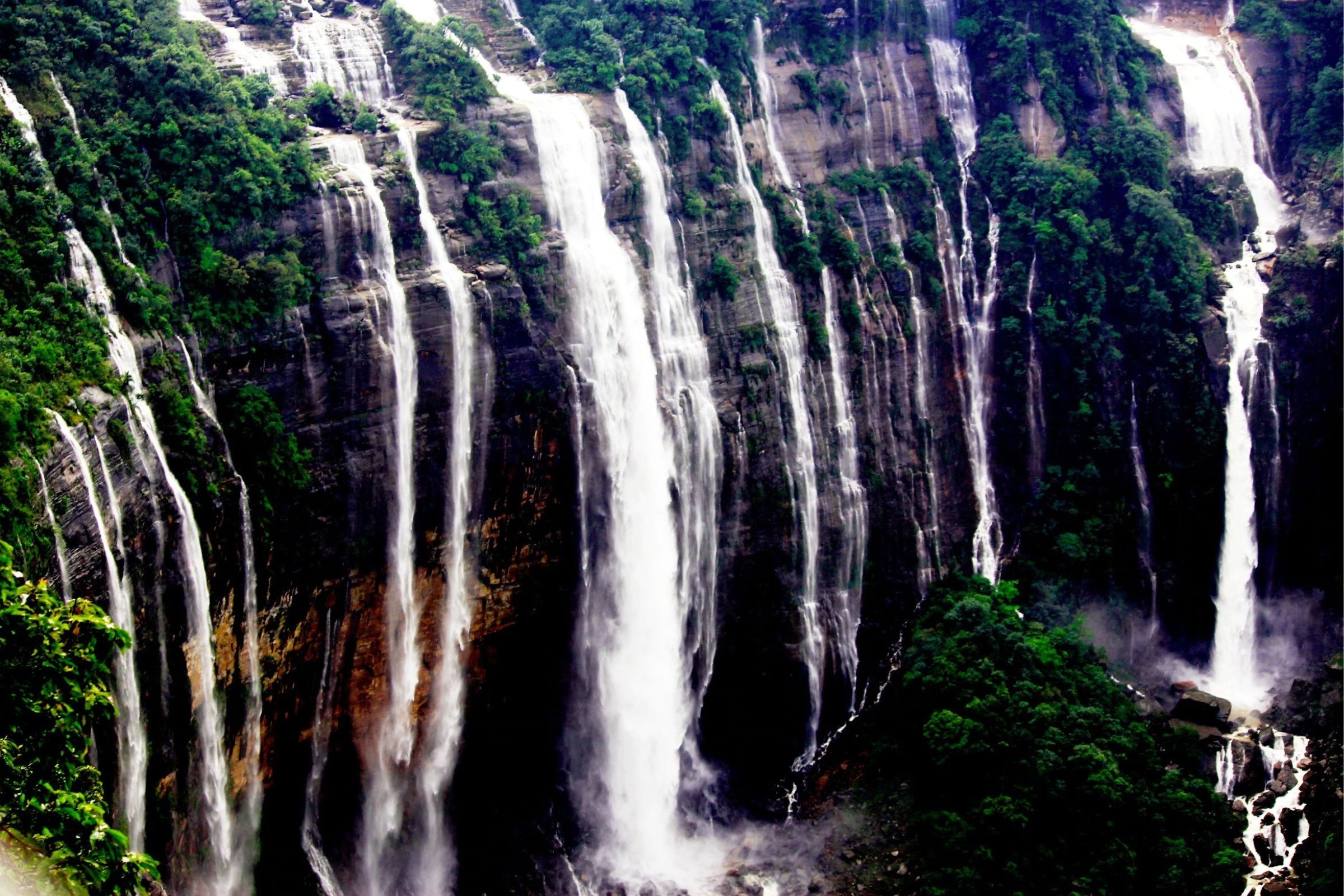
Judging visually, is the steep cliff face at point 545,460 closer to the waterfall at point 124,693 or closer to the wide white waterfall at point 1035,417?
the waterfall at point 124,693

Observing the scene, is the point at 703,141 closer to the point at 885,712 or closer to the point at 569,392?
the point at 569,392

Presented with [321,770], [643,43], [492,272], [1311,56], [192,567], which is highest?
[643,43]

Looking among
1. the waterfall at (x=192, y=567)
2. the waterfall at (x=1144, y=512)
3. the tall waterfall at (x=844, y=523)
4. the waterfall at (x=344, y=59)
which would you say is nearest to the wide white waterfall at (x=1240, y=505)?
the waterfall at (x=1144, y=512)

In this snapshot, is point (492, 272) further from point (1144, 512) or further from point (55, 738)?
point (1144, 512)

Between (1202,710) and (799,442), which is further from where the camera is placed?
(799,442)

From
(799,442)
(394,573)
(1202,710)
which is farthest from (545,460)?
(1202,710)
